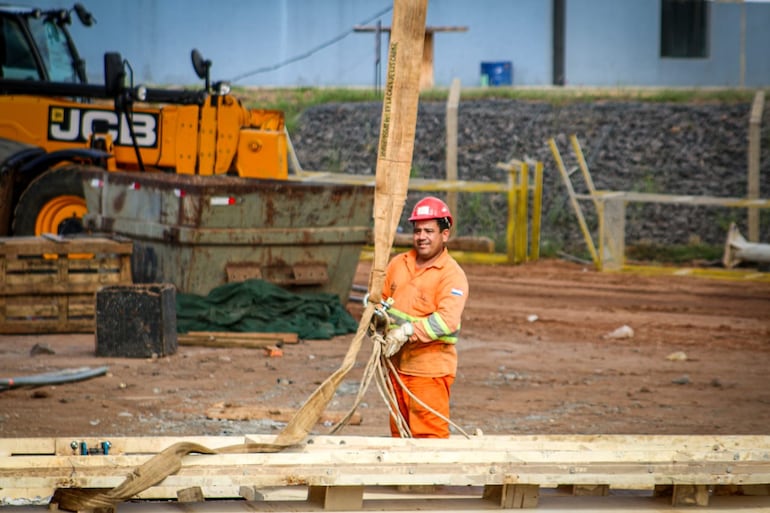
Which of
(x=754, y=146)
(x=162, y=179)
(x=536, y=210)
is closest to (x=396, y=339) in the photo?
(x=162, y=179)

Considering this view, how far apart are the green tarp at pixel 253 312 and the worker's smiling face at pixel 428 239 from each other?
6.60 m

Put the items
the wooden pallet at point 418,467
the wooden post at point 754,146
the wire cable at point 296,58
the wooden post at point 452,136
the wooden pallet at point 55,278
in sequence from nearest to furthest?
the wooden pallet at point 418,467
the wooden pallet at point 55,278
the wooden post at point 754,146
the wooden post at point 452,136
the wire cable at point 296,58

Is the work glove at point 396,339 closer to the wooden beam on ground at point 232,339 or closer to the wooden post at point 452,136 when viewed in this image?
the wooden beam on ground at point 232,339

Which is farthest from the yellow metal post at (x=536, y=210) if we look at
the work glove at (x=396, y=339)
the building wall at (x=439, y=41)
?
the work glove at (x=396, y=339)

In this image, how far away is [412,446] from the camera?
6215mm

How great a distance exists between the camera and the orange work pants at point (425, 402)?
708 centimetres

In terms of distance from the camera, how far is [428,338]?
703 cm

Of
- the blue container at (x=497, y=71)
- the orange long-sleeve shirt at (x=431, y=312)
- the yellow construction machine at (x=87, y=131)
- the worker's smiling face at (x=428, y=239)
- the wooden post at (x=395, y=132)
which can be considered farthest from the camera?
the blue container at (x=497, y=71)

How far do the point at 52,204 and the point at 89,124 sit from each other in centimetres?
131

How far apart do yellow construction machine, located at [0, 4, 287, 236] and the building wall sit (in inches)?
385

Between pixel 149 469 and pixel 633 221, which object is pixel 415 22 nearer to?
pixel 149 469

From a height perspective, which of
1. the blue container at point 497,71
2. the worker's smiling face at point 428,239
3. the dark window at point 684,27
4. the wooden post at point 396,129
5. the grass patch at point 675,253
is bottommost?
the grass patch at point 675,253

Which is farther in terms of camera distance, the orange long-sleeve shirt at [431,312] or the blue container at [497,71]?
the blue container at [497,71]

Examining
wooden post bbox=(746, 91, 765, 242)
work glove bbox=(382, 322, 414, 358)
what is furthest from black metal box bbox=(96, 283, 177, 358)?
wooden post bbox=(746, 91, 765, 242)
